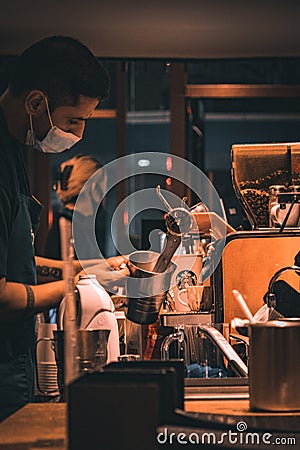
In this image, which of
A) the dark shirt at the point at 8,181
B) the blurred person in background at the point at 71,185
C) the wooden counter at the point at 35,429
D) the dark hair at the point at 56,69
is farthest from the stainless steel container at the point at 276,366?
the blurred person in background at the point at 71,185

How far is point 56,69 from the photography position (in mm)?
2318

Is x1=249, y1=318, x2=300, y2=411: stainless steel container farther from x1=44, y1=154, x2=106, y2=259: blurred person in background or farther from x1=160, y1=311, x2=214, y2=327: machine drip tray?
x1=44, y1=154, x2=106, y2=259: blurred person in background

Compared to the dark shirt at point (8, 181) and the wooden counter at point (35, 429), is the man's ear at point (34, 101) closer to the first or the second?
the dark shirt at point (8, 181)

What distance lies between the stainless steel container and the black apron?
1.04 metres

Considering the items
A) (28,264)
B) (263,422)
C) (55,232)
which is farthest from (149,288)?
(55,232)

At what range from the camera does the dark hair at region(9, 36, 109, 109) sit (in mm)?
2307

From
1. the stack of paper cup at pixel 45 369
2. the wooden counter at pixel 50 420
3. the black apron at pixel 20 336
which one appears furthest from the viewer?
the stack of paper cup at pixel 45 369

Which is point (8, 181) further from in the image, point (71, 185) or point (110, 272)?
point (71, 185)

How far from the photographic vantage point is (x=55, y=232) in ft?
13.8

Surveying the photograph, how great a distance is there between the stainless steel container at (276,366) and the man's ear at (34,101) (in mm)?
1267

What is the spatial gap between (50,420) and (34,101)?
1.18 m

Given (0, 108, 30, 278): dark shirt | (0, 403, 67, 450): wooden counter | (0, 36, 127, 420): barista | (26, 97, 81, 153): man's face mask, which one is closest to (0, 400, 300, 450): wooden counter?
(0, 403, 67, 450): wooden counter

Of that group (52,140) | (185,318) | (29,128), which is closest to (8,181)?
(29,128)

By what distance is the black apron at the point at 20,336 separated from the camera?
2191mm
